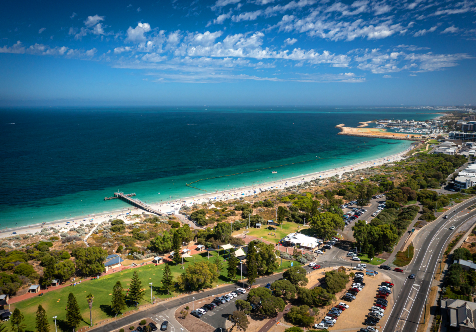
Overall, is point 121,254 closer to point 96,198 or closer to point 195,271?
point 195,271

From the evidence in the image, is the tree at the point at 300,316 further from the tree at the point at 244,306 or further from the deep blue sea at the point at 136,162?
the deep blue sea at the point at 136,162

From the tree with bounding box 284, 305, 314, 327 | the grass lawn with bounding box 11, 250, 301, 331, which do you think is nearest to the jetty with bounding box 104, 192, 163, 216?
the grass lawn with bounding box 11, 250, 301, 331

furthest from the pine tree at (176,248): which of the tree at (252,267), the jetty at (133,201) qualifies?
the jetty at (133,201)

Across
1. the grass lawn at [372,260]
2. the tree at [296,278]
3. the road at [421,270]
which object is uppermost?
the tree at [296,278]

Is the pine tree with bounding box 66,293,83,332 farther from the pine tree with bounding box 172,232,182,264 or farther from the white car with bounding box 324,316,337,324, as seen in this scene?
the white car with bounding box 324,316,337,324

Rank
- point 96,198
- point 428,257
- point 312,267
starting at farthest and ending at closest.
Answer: point 96,198
point 428,257
point 312,267

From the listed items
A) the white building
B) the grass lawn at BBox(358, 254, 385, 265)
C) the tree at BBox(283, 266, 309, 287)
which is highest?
the tree at BBox(283, 266, 309, 287)

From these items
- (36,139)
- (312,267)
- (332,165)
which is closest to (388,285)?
(312,267)
